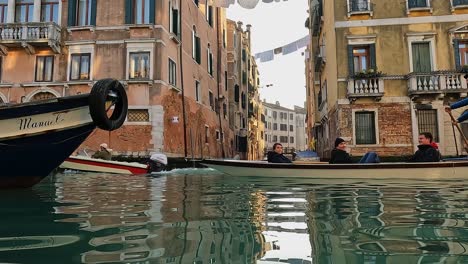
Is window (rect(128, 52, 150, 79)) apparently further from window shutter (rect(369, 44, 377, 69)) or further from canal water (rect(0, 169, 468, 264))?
canal water (rect(0, 169, 468, 264))

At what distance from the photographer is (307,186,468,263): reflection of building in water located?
204 centimetres

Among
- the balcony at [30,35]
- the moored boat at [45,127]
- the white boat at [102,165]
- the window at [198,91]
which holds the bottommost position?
the white boat at [102,165]

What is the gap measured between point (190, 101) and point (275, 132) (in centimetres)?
5231

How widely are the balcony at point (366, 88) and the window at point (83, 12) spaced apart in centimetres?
1137

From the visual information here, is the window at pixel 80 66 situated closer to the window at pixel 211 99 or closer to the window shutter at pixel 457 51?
the window at pixel 211 99

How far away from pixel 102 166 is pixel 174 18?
8910 mm

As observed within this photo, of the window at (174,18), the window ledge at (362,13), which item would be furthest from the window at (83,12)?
the window ledge at (362,13)

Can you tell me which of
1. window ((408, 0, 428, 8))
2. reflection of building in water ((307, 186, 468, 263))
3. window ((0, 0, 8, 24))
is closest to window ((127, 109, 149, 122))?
window ((0, 0, 8, 24))

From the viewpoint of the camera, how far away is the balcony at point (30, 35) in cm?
1617

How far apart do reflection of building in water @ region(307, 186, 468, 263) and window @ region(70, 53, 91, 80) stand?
47.9 feet

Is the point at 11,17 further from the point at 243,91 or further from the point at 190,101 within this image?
the point at 243,91

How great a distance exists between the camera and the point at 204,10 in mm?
24422

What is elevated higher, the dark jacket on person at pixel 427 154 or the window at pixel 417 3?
the window at pixel 417 3

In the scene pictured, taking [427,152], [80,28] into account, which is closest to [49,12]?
[80,28]
